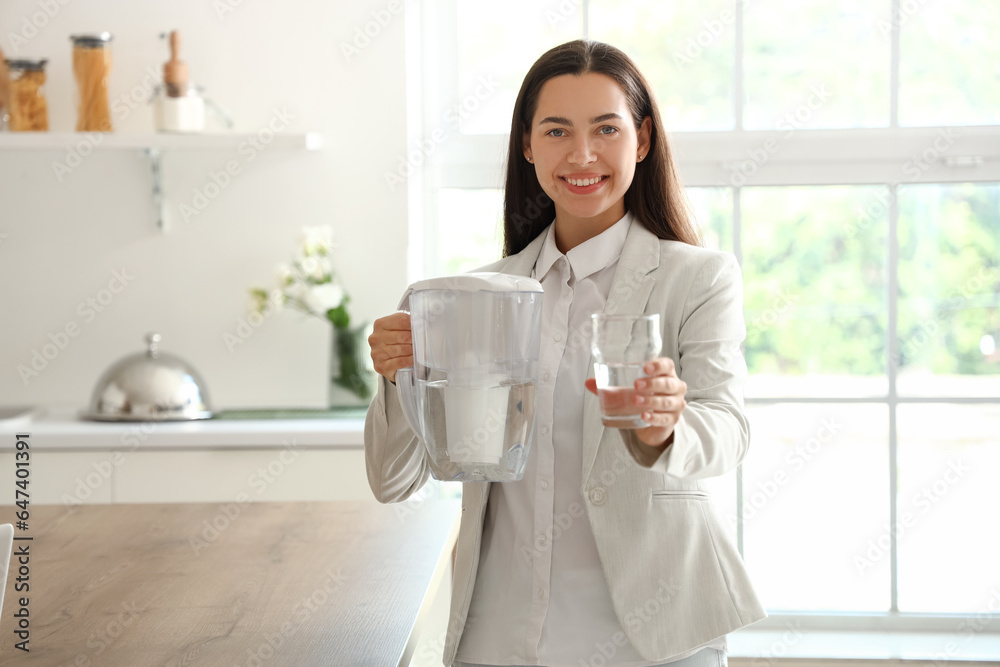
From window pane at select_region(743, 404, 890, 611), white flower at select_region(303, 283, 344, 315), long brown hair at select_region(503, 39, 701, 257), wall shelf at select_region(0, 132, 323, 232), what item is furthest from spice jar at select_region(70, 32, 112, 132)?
window pane at select_region(743, 404, 890, 611)

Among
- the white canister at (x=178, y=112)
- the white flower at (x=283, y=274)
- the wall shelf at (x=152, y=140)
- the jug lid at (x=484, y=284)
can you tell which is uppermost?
the white canister at (x=178, y=112)

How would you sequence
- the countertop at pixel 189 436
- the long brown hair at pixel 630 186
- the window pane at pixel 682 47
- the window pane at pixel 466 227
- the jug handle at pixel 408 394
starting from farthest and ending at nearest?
1. the window pane at pixel 466 227
2. the window pane at pixel 682 47
3. the countertop at pixel 189 436
4. the long brown hair at pixel 630 186
5. the jug handle at pixel 408 394

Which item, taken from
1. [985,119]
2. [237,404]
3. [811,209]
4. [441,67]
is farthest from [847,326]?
[237,404]

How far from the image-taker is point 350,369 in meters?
2.25

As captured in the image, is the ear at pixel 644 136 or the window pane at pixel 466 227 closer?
the ear at pixel 644 136

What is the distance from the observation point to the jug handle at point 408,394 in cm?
104

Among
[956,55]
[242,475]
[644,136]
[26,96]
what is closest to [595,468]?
[644,136]

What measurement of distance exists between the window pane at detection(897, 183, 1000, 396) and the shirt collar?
134cm

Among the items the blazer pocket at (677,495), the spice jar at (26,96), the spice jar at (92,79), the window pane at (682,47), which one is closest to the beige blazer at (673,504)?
the blazer pocket at (677,495)

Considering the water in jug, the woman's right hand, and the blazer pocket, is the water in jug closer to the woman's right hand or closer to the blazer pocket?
the woman's right hand

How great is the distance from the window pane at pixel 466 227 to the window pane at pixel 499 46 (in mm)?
169

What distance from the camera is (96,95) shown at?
7.38 ft

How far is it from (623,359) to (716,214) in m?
1.55

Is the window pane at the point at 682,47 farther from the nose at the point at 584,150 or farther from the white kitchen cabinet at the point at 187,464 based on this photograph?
the nose at the point at 584,150
